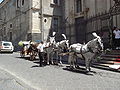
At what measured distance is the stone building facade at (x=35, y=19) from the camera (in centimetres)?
2613

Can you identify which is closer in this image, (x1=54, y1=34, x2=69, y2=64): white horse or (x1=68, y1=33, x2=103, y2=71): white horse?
(x1=68, y1=33, x2=103, y2=71): white horse

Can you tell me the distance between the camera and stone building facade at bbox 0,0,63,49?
26133 millimetres

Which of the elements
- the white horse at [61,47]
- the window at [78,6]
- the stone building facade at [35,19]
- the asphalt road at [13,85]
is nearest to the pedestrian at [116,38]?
the white horse at [61,47]

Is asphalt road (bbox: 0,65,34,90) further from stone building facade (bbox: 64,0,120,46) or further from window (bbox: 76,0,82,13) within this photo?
window (bbox: 76,0,82,13)

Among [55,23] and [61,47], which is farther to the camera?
[55,23]

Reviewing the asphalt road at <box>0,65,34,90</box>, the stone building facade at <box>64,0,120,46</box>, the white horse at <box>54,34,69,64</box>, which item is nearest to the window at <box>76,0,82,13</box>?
the stone building facade at <box>64,0,120,46</box>

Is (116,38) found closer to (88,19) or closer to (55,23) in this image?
(88,19)

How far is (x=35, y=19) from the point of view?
2630 cm

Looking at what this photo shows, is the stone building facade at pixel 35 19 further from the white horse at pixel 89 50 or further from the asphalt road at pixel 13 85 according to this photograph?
the asphalt road at pixel 13 85

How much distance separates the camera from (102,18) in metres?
17.5

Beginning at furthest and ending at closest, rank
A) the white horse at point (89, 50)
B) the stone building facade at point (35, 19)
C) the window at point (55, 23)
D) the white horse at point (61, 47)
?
the window at point (55, 23), the stone building facade at point (35, 19), the white horse at point (61, 47), the white horse at point (89, 50)

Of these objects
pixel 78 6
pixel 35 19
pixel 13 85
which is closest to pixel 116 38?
pixel 13 85

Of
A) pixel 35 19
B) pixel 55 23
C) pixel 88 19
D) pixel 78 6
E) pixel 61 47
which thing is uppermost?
pixel 78 6

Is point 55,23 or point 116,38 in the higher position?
point 55,23
